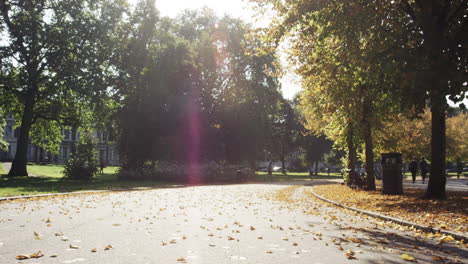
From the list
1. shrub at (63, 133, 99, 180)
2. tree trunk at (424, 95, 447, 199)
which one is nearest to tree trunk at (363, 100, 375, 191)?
tree trunk at (424, 95, 447, 199)

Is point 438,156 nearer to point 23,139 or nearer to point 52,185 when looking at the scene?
point 52,185

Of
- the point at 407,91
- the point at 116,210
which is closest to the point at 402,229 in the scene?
the point at 407,91

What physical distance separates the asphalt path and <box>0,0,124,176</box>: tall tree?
2470 centimetres

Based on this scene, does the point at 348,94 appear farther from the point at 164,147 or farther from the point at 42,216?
the point at 164,147

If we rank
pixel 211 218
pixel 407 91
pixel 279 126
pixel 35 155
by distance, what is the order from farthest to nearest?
pixel 35 155, pixel 279 126, pixel 407 91, pixel 211 218

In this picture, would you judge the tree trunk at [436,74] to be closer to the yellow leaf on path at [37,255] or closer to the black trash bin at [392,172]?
the black trash bin at [392,172]

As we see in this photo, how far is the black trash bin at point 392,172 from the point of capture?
1811cm

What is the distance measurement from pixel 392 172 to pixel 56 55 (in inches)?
1074

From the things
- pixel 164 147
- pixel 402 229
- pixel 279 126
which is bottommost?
pixel 402 229

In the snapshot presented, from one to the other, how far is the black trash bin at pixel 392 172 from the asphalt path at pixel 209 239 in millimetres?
7112

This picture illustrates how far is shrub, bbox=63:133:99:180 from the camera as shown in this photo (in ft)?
105

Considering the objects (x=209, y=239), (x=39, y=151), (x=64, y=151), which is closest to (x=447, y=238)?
(x=209, y=239)

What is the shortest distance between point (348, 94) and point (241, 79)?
24.4 metres

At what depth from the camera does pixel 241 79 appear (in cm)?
4106
